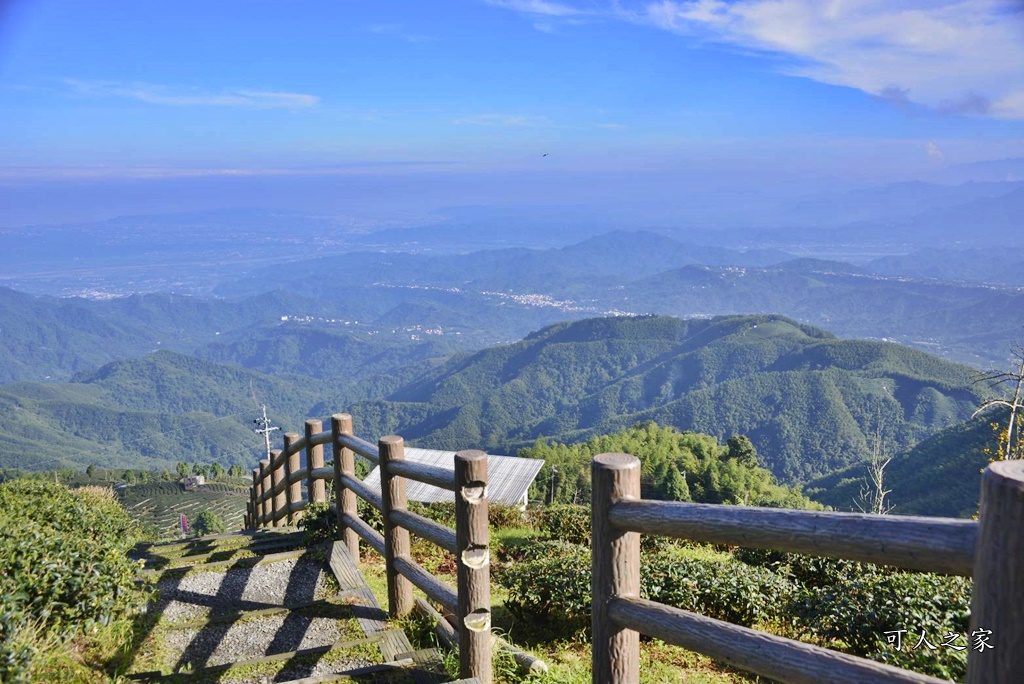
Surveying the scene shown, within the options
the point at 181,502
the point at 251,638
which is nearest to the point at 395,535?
the point at 251,638

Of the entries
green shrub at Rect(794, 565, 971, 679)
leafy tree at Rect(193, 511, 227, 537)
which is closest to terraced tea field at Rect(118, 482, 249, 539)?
leafy tree at Rect(193, 511, 227, 537)

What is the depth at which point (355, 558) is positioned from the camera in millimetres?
6477

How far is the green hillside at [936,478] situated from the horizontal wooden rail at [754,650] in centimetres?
5544

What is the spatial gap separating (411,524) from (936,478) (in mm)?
66432

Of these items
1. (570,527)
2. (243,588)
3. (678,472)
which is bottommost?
(678,472)

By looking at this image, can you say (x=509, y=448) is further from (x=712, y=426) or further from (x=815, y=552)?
A: (x=815, y=552)

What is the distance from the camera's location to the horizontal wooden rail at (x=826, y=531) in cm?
166

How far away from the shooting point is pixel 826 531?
1.94 metres

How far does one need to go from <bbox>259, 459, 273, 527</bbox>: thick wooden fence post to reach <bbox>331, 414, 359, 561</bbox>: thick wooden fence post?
166 inches

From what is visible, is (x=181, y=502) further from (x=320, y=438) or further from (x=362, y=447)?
(x=362, y=447)

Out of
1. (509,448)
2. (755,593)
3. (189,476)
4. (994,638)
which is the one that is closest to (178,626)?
(755,593)

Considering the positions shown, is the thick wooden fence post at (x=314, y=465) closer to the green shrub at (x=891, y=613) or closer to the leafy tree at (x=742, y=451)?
the green shrub at (x=891, y=613)

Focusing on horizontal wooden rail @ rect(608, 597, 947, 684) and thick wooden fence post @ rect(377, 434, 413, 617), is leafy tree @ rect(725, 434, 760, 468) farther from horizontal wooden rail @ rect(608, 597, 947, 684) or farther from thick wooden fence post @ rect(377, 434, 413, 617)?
horizontal wooden rail @ rect(608, 597, 947, 684)

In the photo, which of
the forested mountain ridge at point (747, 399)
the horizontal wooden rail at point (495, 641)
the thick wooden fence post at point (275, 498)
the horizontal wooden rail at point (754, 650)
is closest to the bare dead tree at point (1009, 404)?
the horizontal wooden rail at point (495, 641)
